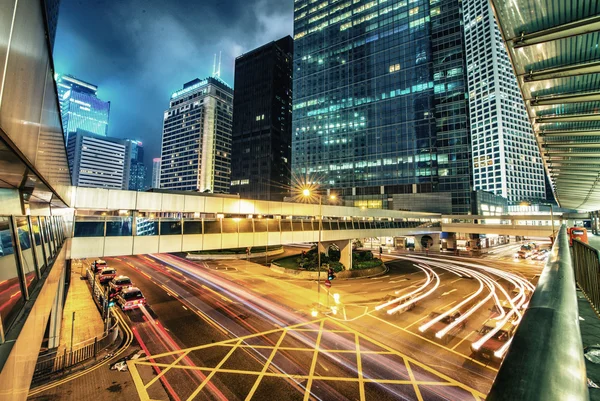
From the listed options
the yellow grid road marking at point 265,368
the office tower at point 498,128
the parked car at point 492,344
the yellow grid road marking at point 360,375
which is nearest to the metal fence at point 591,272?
the yellow grid road marking at point 360,375

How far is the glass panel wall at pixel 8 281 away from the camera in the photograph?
3.69 m

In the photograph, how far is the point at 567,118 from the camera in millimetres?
8188

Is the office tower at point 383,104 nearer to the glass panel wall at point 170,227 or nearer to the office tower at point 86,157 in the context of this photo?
the glass panel wall at point 170,227

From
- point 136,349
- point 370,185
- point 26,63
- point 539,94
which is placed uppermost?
point 370,185

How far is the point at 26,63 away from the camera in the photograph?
10.3 feet

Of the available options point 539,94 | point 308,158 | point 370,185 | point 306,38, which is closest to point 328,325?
point 539,94

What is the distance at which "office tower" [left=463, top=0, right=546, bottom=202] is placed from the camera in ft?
393

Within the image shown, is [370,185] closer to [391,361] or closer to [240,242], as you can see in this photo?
[240,242]

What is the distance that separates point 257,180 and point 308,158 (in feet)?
133

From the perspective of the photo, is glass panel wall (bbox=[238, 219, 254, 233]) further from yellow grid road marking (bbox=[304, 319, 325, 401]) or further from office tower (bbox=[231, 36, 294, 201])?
office tower (bbox=[231, 36, 294, 201])

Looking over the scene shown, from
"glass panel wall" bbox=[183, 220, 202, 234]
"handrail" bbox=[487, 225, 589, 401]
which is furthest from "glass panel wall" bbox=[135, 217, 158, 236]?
"handrail" bbox=[487, 225, 589, 401]

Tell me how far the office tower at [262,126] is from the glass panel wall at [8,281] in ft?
401

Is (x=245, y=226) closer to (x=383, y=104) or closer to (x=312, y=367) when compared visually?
(x=312, y=367)

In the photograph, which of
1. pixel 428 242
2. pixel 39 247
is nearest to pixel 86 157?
pixel 428 242
